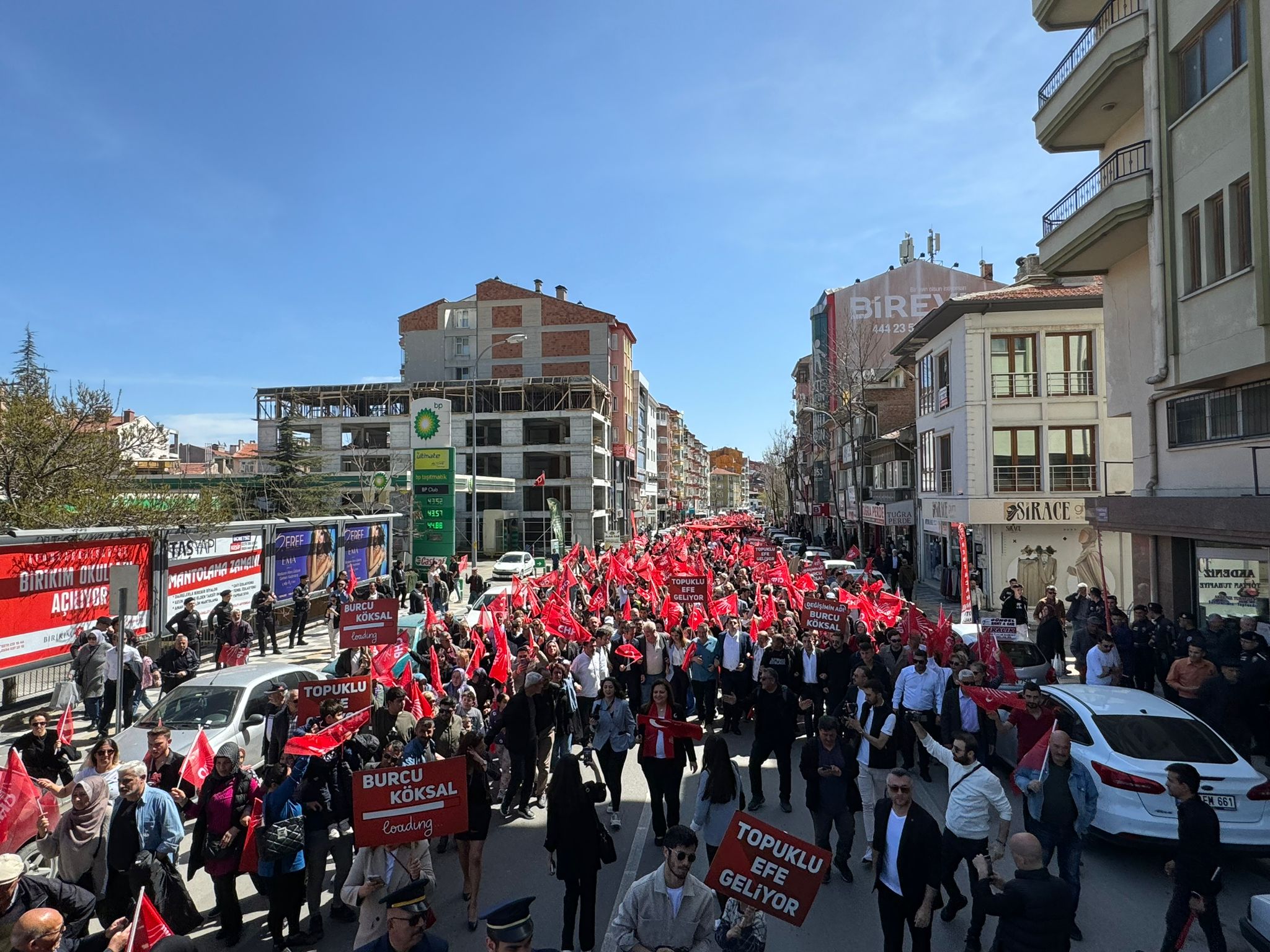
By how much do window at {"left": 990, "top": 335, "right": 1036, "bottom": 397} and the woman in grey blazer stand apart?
77.3ft

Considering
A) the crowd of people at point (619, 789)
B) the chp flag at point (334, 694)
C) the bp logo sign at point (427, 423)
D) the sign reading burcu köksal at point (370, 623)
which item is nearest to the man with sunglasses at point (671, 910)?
the crowd of people at point (619, 789)

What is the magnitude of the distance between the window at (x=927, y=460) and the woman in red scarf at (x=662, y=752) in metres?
26.4

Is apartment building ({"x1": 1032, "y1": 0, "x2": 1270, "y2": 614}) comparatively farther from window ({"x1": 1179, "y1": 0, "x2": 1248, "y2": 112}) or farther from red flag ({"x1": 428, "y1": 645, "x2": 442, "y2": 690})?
red flag ({"x1": 428, "y1": 645, "x2": 442, "y2": 690})

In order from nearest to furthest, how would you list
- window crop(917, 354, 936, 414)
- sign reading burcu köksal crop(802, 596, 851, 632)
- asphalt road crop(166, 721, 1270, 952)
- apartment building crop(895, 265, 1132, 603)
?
asphalt road crop(166, 721, 1270, 952)
sign reading burcu köksal crop(802, 596, 851, 632)
apartment building crop(895, 265, 1132, 603)
window crop(917, 354, 936, 414)

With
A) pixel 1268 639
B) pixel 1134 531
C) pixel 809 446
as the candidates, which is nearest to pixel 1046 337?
pixel 1134 531

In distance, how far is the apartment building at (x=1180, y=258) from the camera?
1311cm

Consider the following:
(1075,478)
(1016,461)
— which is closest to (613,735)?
(1016,461)

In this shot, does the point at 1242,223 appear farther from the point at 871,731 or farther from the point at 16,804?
the point at 16,804

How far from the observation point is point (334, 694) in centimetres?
836

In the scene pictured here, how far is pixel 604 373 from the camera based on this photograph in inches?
2657

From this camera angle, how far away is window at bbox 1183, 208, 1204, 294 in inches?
572

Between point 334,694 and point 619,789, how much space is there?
10.4 ft

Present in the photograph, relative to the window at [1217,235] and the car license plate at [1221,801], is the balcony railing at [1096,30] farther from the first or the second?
the car license plate at [1221,801]

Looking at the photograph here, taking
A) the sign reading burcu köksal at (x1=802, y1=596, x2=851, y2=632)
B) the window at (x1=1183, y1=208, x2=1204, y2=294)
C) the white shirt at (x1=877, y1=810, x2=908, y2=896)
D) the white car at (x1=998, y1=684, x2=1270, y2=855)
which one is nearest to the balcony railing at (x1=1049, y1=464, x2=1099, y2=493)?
the window at (x1=1183, y1=208, x2=1204, y2=294)
